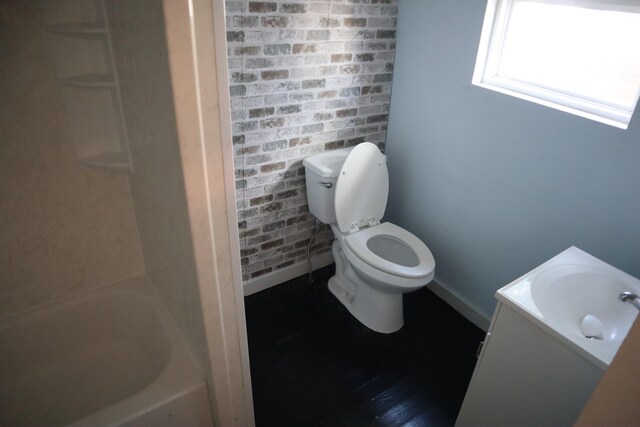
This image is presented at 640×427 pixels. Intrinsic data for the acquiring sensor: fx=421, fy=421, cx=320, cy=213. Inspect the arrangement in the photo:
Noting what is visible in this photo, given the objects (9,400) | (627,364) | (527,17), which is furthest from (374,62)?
(9,400)

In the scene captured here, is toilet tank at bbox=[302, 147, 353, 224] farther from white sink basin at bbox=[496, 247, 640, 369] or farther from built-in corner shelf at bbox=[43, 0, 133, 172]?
white sink basin at bbox=[496, 247, 640, 369]

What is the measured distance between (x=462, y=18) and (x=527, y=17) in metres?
0.28

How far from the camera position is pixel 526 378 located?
1348mm

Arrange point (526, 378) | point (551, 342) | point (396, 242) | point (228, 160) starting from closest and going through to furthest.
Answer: point (228, 160) → point (551, 342) → point (526, 378) → point (396, 242)

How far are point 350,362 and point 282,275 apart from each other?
72 cm

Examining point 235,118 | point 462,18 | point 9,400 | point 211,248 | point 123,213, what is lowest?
point 9,400

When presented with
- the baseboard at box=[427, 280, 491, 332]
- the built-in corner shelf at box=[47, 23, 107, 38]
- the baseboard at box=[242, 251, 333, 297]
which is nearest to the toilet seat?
the baseboard at box=[427, 280, 491, 332]

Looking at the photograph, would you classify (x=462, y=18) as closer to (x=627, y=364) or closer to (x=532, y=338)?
(x=532, y=338)

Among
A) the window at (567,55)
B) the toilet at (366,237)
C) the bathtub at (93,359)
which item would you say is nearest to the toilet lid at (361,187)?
the toilet at (366,237)

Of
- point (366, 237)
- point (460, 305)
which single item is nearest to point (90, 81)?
point (366, 237)

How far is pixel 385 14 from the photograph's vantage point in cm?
223

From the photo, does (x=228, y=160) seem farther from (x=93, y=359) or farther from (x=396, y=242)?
(x=396, y=242)

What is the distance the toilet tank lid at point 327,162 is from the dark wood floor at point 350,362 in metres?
0.78

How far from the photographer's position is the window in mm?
1607
